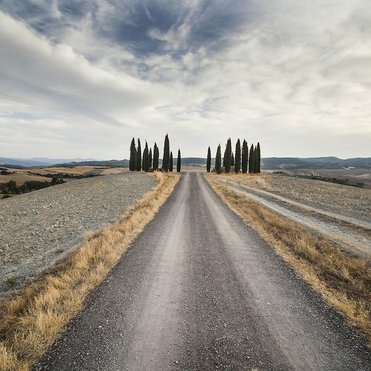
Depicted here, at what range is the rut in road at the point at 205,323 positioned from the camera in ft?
13.0

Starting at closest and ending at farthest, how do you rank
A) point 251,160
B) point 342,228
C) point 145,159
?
1. point 342,228
2. point 251,160
3. point 145,159

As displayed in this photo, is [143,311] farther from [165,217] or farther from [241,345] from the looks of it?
[165,217]

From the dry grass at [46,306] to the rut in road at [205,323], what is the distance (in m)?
0.25

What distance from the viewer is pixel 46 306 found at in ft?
17.4

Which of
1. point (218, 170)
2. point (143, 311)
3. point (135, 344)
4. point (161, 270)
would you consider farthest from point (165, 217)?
point (218, 170)

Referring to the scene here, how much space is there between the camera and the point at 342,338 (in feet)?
15.0

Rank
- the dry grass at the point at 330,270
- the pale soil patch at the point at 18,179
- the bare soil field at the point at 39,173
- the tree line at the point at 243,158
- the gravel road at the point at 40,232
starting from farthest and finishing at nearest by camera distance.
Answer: the tree line at the point at 243,158 < the bare soil field at the point at 39,173 < the pale soil patch at the point at 18,179 < the gravel road at the point at 40,232 < the dry grass at the point at 330,270

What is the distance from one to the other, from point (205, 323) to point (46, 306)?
3440mm

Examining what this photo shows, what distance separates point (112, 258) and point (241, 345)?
522 centimetres

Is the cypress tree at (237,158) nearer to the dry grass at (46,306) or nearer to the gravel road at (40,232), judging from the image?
the gravel road at (40,232)

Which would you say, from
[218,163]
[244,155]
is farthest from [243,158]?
[218,163]

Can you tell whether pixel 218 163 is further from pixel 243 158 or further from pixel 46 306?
pixel 46 306

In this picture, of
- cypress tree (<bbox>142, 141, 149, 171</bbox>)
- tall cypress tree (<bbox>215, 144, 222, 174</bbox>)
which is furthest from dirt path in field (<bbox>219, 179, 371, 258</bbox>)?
cypress tree (<bbox>142, 141, 149, 171</bbox>)

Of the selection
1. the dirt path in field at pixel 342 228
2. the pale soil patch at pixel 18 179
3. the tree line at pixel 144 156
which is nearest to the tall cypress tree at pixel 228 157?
the tree line at pixel 144 156
